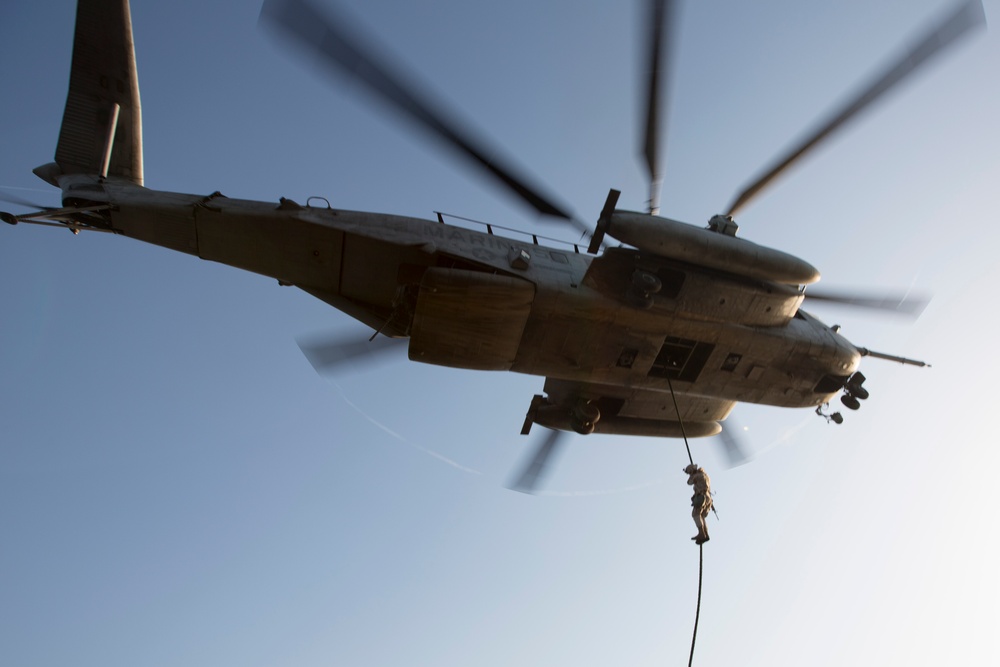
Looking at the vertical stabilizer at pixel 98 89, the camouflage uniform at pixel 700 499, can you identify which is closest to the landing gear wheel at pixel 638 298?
the camouflage uniform at pixel 700 499

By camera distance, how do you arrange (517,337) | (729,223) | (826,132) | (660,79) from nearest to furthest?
(660,79), (826,132), (517,337), (729,223)

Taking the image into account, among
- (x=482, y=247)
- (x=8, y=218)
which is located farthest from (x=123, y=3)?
(x=482, y=247)

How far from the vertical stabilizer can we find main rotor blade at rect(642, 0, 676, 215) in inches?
321

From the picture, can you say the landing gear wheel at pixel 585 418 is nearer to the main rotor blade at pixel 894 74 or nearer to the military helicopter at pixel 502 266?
the military helicopter at pixel 502 266

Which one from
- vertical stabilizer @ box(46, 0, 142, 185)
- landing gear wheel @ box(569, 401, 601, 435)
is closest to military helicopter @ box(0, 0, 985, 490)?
vertical stabilizer @ box(46, 0, 142, 185)

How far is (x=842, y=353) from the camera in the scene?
10336 mm

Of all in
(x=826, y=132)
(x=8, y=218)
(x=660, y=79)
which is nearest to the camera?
(x=660, y=79)

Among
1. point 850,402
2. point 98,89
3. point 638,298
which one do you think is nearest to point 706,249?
point 638,298

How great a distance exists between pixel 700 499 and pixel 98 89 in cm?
1124

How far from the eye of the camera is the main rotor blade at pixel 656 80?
245 inches

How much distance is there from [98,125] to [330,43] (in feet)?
19.0

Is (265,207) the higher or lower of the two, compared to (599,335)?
higher

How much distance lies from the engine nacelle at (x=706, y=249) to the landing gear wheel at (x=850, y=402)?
2.88 meters

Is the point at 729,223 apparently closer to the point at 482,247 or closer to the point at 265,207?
the point at 482,247
